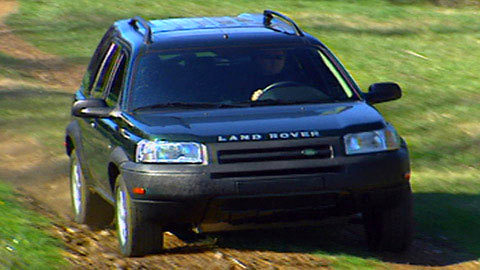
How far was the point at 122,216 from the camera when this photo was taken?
750 centimetres

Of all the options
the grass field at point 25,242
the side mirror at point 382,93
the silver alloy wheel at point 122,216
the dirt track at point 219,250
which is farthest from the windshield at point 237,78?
the grass field at point 25,242

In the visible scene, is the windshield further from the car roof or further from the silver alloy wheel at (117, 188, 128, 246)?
the silver alloy wheel at (117, 188, 128, 246)

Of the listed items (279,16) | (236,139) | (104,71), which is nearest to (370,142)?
(236,139)

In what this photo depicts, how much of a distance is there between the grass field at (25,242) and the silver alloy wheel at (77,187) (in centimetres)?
35

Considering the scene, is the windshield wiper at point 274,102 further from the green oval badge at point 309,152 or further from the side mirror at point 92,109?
the side mirror at point 92,109

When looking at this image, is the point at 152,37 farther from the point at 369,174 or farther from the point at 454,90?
the point at 454,90

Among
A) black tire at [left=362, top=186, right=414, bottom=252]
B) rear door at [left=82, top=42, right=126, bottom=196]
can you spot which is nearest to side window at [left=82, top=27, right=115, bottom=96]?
rear door at [left=82, top=42, right=126, bottom=196]

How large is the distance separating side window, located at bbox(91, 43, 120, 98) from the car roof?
0.16 metres

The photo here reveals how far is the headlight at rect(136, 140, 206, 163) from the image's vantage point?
687cm

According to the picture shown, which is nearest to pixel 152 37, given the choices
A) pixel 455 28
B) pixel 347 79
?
pixel 347 79

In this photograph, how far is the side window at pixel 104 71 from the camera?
344 inches

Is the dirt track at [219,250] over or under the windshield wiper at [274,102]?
under

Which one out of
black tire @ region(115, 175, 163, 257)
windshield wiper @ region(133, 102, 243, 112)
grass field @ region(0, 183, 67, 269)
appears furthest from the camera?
windshield wiper @ region(133, 102, 243, 112)

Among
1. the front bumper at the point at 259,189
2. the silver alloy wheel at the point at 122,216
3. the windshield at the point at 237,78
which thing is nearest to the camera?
the front bumper at the point at 259,189
